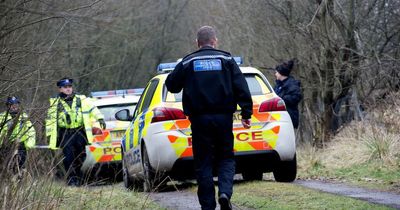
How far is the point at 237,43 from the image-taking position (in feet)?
82.4

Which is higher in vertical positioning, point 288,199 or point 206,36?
point 206,36

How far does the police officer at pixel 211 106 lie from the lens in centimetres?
833

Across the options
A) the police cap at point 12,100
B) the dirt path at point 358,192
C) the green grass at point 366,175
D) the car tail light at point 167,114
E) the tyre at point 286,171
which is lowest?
the dirt path at point 358,192

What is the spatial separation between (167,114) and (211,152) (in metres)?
3.14

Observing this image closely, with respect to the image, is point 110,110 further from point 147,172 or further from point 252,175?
point 147,172

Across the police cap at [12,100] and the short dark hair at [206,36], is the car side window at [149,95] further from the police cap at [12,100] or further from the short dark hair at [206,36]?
the short dark hair at [206,36]

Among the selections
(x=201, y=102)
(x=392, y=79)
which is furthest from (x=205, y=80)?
(x=392, y=79)

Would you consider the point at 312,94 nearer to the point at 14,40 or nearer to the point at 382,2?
the point at 382,2

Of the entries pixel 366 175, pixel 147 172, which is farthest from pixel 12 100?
pixel 366 175

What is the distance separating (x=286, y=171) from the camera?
488 inches

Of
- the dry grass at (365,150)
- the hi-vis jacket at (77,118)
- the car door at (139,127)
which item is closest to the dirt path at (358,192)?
the dry grass at (365,150)

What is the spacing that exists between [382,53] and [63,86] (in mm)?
8608

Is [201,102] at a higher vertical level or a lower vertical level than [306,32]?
lower

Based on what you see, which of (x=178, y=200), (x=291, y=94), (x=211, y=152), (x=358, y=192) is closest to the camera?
(x=211, y=152)
